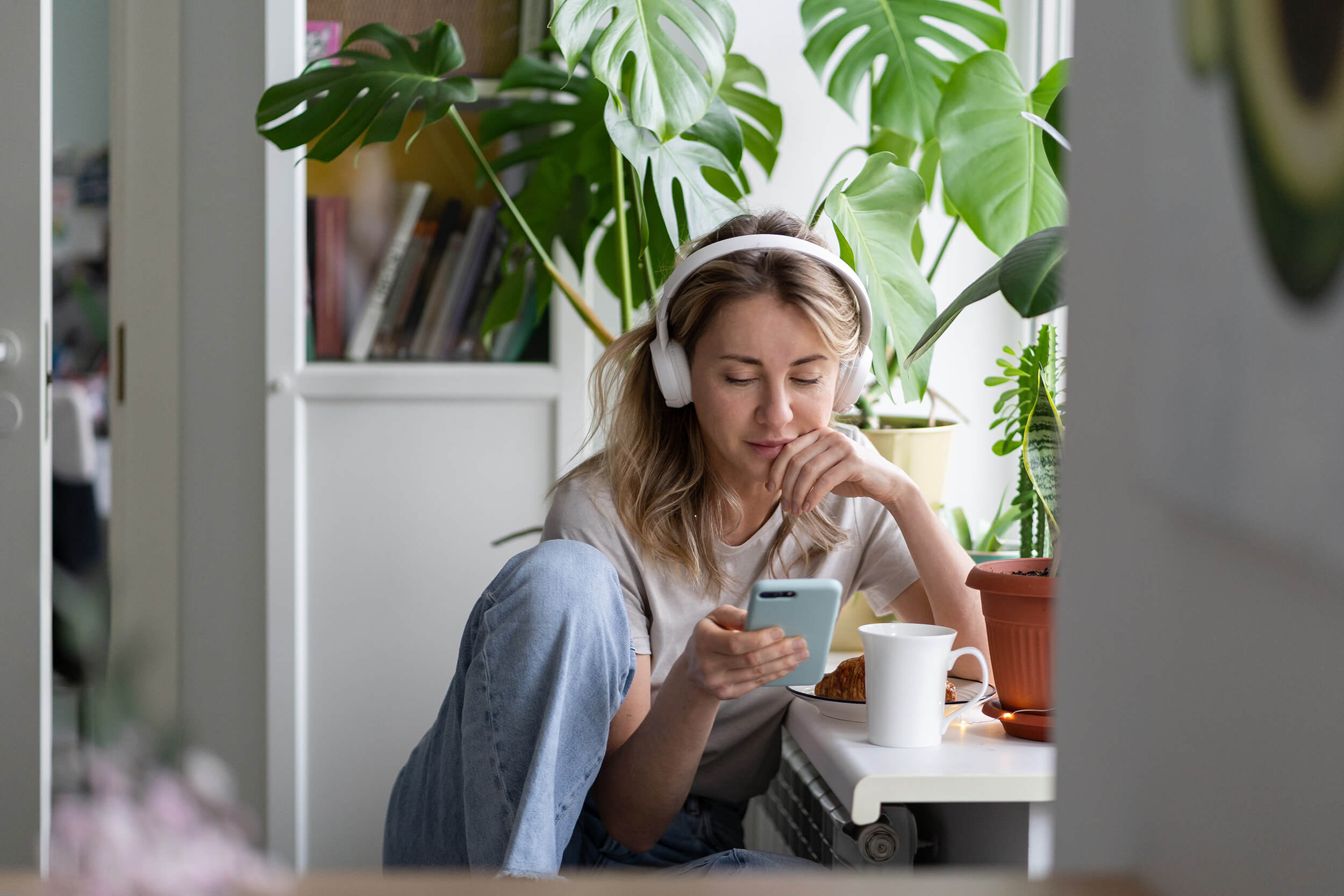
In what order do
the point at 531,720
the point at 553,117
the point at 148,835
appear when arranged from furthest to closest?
1. the point at 553,117
2. the point at 531,720
3. the point at 148,835

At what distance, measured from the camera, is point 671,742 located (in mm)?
1045

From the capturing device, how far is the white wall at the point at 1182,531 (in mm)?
304

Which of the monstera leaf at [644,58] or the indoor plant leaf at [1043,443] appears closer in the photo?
the indoor plant leaf at [1043,443]

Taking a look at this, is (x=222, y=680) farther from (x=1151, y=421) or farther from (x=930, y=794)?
(x=1151, y=421)

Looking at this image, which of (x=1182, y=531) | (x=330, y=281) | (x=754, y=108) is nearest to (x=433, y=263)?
(x=330, y=281)

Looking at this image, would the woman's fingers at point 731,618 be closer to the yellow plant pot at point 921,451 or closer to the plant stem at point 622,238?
the yellow plant pot at point 921,451

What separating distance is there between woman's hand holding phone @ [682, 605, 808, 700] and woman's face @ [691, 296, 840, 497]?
0.85 ft

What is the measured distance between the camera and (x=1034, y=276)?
0.83 metres

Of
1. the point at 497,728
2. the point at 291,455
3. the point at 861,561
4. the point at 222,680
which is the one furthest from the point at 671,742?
the point at 222,680

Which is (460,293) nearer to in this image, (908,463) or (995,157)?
(908,463)

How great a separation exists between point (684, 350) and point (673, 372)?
0.16 feet

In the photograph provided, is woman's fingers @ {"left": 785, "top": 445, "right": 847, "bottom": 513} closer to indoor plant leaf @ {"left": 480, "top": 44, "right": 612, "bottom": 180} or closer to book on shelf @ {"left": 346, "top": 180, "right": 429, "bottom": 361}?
indoor plant leaf @ {"left": 480, "top": 44, "right": 612, "bottom": 180}

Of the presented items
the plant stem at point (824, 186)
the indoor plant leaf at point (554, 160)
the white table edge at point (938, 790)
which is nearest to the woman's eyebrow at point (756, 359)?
the plant stem at point (824, 186)

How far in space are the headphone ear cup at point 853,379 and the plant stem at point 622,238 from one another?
1.34 ft
